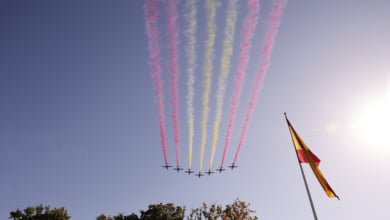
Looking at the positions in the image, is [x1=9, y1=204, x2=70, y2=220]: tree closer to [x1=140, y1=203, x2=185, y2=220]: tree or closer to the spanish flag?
[x1=140, y1=203, x2=185, y2=220]: tree

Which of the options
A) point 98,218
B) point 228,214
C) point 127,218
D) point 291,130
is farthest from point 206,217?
point 291,130

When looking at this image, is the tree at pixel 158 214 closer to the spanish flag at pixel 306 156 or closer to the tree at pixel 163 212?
the tree at pixel 163 212

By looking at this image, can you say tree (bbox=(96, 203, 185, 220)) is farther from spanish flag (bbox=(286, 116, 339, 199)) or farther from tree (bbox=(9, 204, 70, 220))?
spanish flag (bbox=(286, 116, 339, 199))

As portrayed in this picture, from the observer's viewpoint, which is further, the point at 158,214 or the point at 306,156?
the point at 158,214

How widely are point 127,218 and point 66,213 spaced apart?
8.10m

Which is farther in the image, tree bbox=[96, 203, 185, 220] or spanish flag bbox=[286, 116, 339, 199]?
tree bbox=[96, 203, 185, 220]

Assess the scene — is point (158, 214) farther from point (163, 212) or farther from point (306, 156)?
point (306, 156)

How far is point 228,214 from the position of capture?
42.6m

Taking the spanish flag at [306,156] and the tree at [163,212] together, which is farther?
the tree at [163,212]

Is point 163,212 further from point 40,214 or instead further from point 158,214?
point 40,214

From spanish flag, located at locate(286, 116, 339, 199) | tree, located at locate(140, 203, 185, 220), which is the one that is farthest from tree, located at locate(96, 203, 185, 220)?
spanish flag, located at locate(286, 116, 339, 199)

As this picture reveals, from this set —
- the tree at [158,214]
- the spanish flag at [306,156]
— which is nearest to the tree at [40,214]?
the tree at [158,214]

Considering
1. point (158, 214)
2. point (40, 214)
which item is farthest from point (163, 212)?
point (40, 214)

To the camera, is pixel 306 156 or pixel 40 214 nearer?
pixel 306 156
